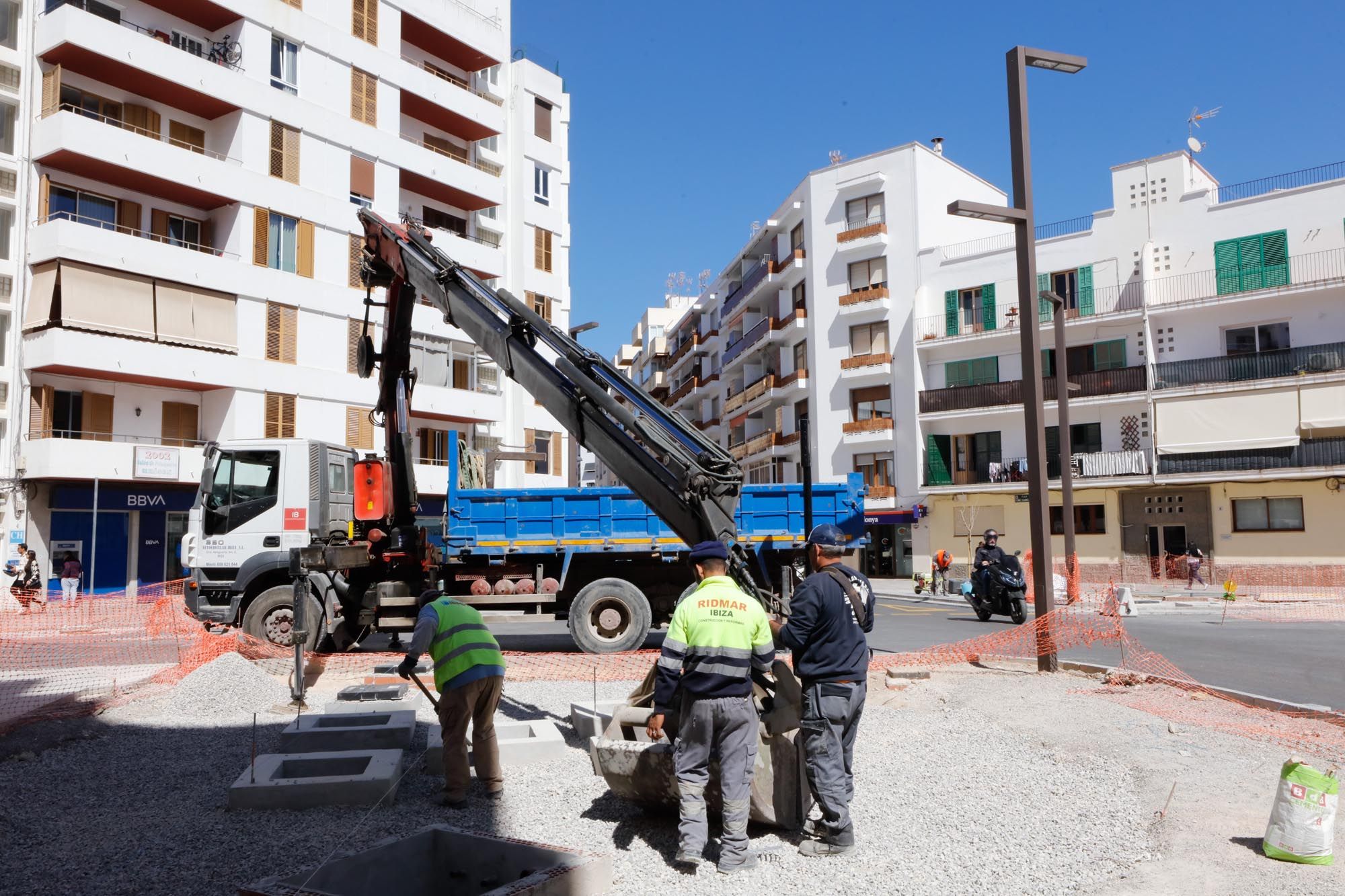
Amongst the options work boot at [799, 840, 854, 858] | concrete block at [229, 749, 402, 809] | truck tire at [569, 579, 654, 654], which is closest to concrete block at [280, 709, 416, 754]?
concrete block at [229, 749, 402, 809]

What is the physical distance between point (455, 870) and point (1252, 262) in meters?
36.2

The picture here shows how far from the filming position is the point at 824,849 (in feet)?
17.5

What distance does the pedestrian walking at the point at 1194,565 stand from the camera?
97.6 feet

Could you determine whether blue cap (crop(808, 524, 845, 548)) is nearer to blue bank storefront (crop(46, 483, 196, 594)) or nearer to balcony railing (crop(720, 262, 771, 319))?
blue bank storefront (crop(46, 483, 196, 594))

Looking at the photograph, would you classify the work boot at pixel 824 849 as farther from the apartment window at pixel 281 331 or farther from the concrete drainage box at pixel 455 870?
the apartment window at pixel 281 331

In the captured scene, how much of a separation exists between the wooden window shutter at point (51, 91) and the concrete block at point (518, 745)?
2457 centimetres

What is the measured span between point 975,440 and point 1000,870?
35322mm

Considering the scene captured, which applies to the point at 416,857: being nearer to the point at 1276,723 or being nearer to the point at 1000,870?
the point at 1000,870

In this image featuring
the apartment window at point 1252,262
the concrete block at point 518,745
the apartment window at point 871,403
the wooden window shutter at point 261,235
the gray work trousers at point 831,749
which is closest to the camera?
the gray work trousers at point 831,749

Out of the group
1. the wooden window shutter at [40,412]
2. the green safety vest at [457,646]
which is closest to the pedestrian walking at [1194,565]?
the green safety vest at [457,646]

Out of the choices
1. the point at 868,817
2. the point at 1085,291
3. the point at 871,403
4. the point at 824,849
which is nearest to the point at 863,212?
the point at 871,403

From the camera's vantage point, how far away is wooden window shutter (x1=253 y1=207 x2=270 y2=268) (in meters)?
28.1

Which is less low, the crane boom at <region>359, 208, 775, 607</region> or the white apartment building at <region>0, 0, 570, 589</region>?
the white apartment building at <region>0, 0, 570, 589</region>

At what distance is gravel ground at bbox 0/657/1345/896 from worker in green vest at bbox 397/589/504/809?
0.25 meters
